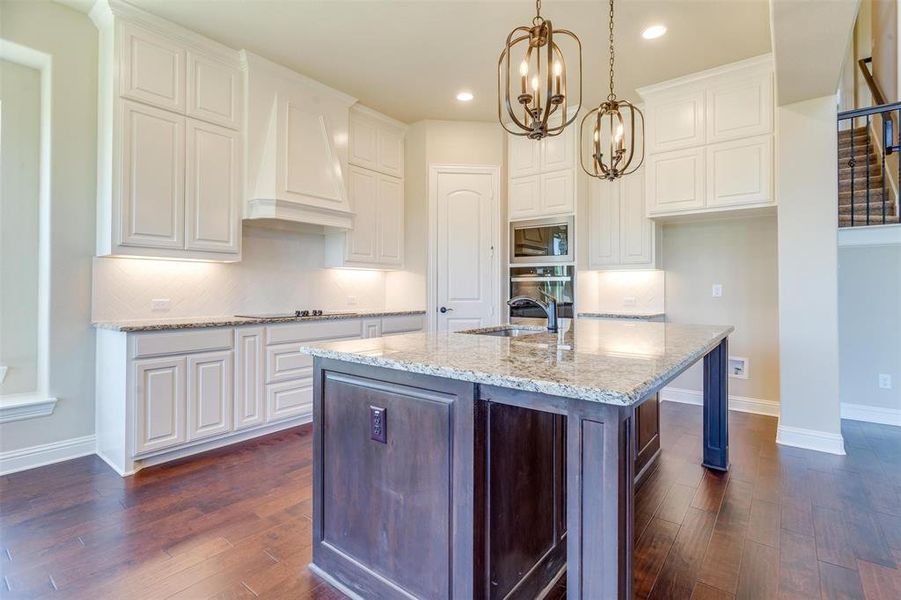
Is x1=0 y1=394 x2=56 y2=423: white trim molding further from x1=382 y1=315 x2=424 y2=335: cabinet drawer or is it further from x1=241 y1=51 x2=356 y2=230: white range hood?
x1=382 y1=315 x2=424 y2=335: cabinet drawer

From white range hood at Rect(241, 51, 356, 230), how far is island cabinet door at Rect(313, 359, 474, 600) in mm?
2307

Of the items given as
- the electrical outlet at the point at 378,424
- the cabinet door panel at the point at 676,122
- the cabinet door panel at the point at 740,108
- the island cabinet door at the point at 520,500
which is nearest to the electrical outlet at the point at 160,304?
the electrical outlet at the point at 378,424

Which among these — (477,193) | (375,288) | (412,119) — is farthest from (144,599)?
(412,119)

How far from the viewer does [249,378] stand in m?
3.27

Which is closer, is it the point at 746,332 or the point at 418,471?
the point at 418,471

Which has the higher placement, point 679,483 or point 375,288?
point 375,288

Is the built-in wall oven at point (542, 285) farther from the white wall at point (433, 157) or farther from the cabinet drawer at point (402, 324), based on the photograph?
the cabinet drawer at point (402, 324)

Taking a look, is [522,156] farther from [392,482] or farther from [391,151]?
[392,482]

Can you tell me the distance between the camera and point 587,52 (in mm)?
3422

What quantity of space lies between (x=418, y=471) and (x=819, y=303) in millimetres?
3260

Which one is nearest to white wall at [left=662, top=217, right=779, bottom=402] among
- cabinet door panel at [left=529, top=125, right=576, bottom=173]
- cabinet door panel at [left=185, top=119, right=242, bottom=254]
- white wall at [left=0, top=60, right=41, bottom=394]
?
cabinet door panel at [left=529, top=125, right=576, bottom=173]

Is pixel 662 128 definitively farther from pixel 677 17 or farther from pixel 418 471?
pixel 418 471

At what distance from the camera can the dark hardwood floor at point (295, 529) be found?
5.59 ft

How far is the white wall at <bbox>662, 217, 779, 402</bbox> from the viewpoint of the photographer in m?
4.01
